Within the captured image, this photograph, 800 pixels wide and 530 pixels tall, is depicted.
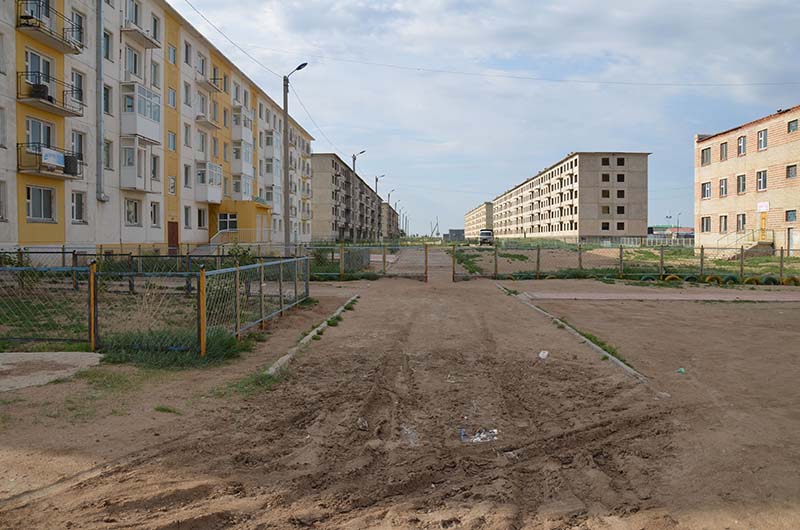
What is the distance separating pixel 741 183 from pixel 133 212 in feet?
159

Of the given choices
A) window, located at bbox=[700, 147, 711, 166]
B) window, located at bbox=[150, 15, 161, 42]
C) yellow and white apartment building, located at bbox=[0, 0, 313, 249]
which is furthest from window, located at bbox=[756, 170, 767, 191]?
window, located at bbox=[150, 15, 161, 42]

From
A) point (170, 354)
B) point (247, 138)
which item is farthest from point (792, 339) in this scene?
point (247, 138)

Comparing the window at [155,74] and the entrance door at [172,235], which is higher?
the window at [155,74]

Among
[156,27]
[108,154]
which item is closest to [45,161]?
[108,154]

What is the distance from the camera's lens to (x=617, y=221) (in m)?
95.8

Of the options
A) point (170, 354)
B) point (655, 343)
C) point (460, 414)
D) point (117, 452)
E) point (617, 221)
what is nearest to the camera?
point (117, 452)

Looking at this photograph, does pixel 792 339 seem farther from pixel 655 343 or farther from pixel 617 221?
pixel 617 221

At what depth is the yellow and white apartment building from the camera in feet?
82.3

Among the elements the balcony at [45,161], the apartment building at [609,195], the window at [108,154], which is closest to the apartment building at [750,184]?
the apartment building at [609,195]

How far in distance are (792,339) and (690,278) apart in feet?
53.4

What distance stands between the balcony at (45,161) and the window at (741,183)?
50.7 metres

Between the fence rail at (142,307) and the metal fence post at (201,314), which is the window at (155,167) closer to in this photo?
the fence rail at (142,307)

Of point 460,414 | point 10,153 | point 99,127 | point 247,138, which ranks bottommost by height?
point 460,414

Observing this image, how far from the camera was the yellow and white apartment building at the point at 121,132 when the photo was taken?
25078 mm
